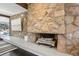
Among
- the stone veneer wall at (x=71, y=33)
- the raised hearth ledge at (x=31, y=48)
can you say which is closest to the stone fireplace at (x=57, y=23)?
the stone veneer wall at (x=71, y=33)

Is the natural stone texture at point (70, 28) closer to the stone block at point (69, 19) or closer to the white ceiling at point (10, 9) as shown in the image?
the stone block at point (69, 19)

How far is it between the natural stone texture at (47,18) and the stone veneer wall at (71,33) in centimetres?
9

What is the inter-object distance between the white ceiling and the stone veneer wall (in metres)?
0.79

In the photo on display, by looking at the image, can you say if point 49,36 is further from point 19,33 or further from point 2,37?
point 2,37

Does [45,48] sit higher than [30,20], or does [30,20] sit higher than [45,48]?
[30,20]

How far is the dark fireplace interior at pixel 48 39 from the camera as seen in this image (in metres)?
1.82

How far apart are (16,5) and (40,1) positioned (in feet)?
1.37

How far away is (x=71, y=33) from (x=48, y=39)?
418mm

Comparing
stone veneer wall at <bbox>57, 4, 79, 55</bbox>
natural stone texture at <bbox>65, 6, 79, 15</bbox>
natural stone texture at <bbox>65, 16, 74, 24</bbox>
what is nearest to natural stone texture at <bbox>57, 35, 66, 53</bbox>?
stone veneer wall at <bbox>57, 4, 79, 55</bbox>

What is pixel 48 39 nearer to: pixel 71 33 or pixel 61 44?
pixel 61 44

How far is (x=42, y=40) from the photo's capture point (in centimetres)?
189

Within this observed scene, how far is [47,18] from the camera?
1.81 meters

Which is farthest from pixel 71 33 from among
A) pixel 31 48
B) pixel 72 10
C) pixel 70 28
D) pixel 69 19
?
pixel 31 48

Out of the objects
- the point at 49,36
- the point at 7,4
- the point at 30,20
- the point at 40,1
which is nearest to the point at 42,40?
the point at 49,36
